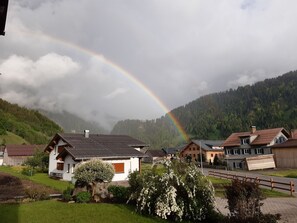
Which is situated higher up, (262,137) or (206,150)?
(262,137)

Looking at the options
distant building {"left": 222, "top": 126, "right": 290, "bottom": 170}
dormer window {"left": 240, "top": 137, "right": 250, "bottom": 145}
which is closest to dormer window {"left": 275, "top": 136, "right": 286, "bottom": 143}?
distant building {"left": 222, "top": 126, "right": 290, "bottom": 170}

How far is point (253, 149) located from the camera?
64.4 metres

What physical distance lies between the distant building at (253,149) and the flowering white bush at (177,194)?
1757 inches

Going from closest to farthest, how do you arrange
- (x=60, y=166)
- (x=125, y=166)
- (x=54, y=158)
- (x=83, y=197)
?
(x=83, y=197) → (x=125, y=166) → (x=60, y=166) → (x=54, y=158)

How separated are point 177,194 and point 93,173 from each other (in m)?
8.78

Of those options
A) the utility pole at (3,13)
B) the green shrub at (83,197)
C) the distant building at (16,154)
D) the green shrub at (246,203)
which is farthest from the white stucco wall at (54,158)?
the distant building at (16,154)

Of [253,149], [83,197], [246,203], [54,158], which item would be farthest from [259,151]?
[246,203]

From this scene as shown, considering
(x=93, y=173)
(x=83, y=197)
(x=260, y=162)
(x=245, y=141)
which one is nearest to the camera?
(x=83, y=197)

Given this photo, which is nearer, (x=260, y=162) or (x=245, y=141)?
(x=260, y=162)

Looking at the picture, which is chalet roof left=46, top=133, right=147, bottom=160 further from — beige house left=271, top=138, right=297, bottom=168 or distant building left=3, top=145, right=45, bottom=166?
distant building left=3, top=145, right=45, bottom=166

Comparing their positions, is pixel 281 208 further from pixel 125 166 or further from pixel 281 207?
pixel 125 166

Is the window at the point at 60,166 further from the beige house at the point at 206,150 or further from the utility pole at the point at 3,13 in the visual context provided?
the beige house at the point at 206,150

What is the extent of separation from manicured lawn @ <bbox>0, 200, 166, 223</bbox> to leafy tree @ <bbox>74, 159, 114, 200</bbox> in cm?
278

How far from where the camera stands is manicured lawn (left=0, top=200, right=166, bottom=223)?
14948 millimetres
